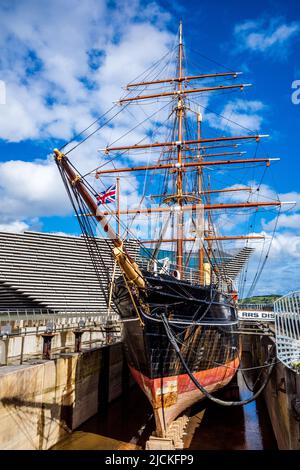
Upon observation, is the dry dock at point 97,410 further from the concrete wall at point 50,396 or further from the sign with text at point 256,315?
the sign with text at point 256,315

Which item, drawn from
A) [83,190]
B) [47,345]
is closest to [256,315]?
[47,345]

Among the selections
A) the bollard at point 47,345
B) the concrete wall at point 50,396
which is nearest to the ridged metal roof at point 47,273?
the concrete wall at point 50,396

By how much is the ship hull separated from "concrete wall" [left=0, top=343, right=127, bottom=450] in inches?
93.8

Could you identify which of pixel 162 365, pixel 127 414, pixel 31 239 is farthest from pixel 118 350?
pixel 31 239

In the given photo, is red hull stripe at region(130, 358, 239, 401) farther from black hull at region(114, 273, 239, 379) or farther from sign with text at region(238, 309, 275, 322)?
sign with text at region(238, 309, 275, 322)

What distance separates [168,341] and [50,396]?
424 centimetres

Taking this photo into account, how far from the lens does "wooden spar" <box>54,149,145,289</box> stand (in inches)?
372

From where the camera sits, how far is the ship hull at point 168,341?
403 inches

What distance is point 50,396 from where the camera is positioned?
36.5 feet

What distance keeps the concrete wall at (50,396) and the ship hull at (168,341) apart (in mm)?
2382

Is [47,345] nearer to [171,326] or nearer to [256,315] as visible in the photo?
[171,326]
